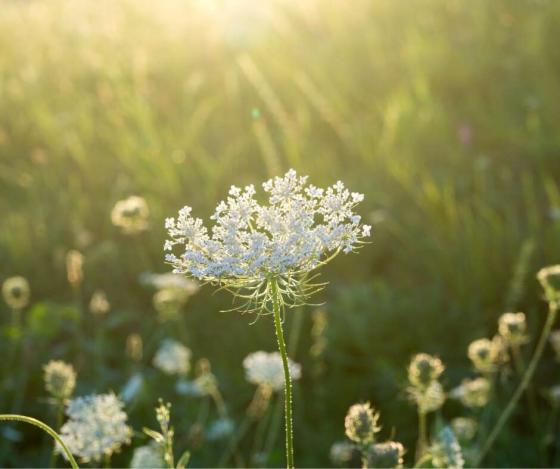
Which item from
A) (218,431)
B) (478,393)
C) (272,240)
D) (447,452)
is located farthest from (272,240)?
(218,431)

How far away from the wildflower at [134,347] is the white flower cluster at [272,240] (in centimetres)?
161

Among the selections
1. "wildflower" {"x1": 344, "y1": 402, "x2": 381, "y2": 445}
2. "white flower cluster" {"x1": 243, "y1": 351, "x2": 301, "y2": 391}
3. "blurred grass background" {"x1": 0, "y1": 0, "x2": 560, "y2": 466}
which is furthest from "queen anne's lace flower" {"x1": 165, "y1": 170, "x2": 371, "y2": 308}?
"blurred grass background" {"x1": 0, "y1": 0, "x2": 560, "y2": 466}

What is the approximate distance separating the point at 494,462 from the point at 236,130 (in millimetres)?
3013

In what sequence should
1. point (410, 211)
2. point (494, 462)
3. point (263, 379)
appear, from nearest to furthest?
point (263, 379), point (494, 462), point (410, 211)

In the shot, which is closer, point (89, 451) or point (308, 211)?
point (308, 211)

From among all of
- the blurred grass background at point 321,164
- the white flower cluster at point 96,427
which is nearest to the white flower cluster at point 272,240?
the white flower cluster at point 96,427

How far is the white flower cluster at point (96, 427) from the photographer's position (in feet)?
5.05

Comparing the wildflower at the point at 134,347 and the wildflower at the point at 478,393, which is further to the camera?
the wildflower at the point at 134,347

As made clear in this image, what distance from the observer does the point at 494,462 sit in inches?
99.7

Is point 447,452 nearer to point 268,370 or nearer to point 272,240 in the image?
point 272,240

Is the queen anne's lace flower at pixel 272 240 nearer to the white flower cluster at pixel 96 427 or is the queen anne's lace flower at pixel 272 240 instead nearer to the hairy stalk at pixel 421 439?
the white flower cluster at pixel 96 427

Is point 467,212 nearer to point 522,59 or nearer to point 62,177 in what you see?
point 522,59

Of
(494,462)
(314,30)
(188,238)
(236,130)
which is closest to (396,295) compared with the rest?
(494,462)

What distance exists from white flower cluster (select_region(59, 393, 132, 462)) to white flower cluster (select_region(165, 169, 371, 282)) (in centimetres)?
55
